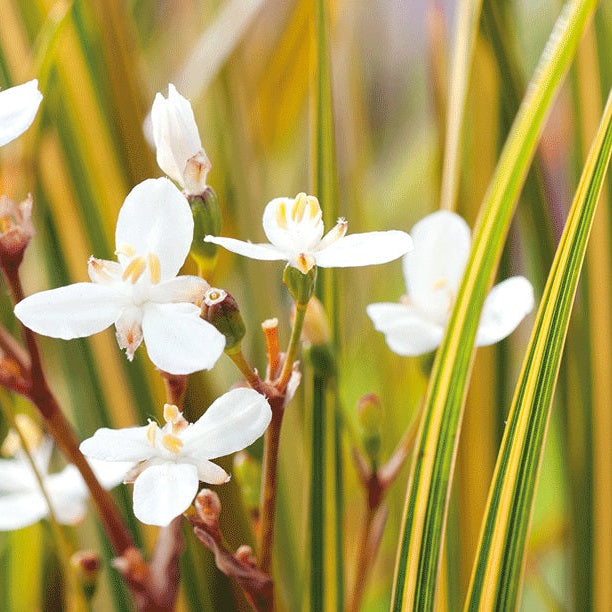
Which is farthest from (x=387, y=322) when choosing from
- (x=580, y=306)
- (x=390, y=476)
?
(x=580, y=306)

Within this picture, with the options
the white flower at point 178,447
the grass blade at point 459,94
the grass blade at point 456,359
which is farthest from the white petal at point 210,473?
the grass blade at point 459,94

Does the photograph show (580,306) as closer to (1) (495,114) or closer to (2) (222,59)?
(1) (495,114)

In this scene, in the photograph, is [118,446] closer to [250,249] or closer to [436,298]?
[250,249]

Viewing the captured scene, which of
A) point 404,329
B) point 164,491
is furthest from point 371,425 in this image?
point 164,491

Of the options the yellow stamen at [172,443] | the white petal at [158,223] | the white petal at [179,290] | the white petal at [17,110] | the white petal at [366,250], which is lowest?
the yellow stamen at [172,443]

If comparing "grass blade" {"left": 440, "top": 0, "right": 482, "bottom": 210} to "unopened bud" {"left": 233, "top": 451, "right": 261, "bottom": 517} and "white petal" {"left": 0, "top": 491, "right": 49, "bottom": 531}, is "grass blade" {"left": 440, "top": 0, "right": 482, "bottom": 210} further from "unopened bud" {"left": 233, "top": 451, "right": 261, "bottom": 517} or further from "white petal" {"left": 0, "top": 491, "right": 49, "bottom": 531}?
"white petal" {"left": 0, "top": 491, "right": 49, "bottom": 531}

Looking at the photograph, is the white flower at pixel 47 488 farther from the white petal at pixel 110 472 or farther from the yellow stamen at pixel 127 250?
the yellow stamen at pixel 127 250
